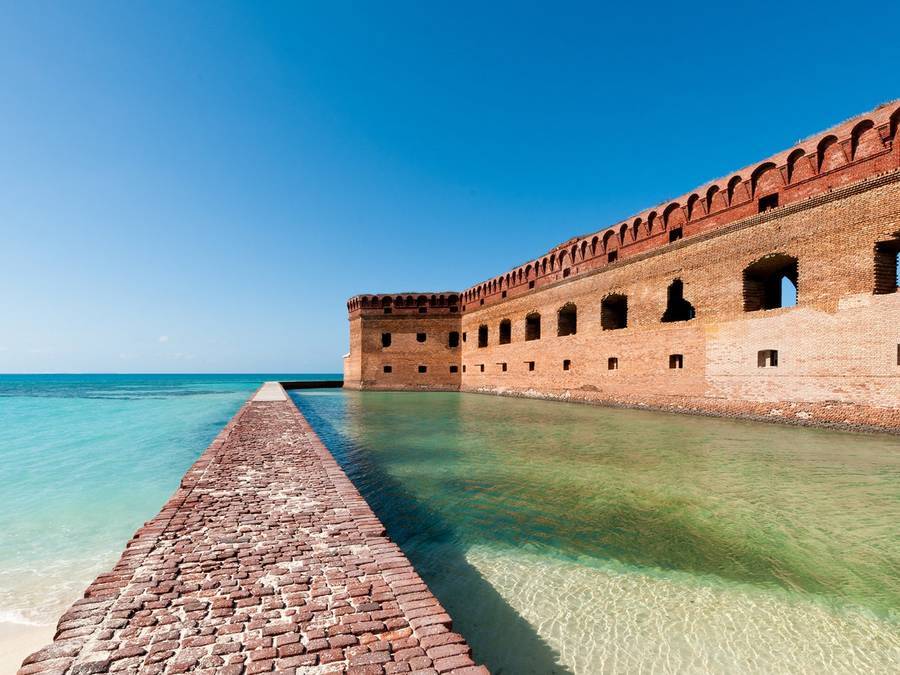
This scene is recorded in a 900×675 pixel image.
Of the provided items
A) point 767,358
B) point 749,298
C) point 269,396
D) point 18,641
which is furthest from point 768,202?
point 269,396

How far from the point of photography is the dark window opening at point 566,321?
2094 cm

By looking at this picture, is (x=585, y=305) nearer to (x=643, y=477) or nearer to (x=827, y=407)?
(x=827, y=407)

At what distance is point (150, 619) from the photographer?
2.30m

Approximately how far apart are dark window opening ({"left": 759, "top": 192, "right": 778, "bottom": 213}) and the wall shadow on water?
12.4 meters

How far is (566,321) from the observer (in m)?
21.2

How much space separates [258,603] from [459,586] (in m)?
1.50

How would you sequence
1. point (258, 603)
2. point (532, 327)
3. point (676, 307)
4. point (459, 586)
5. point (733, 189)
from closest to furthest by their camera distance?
1. point (258, 603)
2. point (459, 586)
3. point (733, 189)
4. point (676, 307)
5. point (532, 327)

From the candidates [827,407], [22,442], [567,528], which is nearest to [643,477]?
[567,528]

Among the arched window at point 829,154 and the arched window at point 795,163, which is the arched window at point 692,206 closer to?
the arched window at point 795,163

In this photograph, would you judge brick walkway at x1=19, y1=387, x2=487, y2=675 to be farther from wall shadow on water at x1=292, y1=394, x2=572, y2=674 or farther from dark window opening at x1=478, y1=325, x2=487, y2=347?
dark window opening at x1=478, y1=325, x2=487, y2=347

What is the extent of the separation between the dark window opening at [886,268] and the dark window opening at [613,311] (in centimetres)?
785

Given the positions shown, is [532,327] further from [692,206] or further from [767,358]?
[767,358]

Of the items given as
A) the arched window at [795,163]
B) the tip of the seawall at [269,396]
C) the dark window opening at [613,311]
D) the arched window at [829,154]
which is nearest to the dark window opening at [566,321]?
the dark window opening at [613,311]

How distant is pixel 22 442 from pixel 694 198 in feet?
65.7
